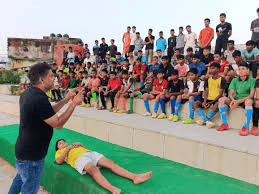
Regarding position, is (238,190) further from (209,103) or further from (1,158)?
(1,158)

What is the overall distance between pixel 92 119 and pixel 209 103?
2788mm

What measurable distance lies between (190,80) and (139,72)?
252 centimetres

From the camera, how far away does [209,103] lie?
5039 mm

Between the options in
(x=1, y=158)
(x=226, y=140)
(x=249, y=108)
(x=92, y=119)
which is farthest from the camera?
(x=92, y=119)

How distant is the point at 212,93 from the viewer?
5062mm

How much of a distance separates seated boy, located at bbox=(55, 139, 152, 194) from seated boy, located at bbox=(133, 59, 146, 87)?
4.58m

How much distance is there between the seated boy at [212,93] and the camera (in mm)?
4934

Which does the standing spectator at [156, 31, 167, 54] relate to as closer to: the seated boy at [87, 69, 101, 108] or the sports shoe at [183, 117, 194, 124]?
the seated boy at [87, 69, 101, 108]

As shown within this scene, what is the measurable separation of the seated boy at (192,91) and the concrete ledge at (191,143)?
41 centimetres

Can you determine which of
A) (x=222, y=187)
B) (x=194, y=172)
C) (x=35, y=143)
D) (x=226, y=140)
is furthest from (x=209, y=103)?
(x=35, y=143)

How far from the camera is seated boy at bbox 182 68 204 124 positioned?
527cm

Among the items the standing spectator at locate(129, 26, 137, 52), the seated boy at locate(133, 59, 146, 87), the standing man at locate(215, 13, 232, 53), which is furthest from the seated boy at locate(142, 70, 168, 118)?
the standing spectator at locate(129, 26, 137, 52)

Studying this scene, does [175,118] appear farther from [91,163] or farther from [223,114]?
[91,163]

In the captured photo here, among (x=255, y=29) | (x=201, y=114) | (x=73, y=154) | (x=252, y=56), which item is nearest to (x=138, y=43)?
(x=255, y=29)
